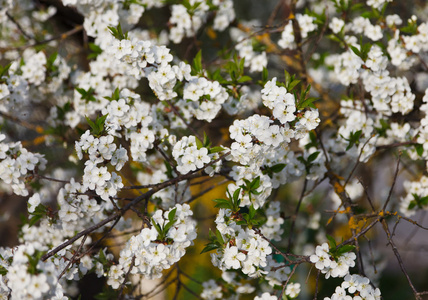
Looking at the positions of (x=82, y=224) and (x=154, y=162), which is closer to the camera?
(x=82, y=224)

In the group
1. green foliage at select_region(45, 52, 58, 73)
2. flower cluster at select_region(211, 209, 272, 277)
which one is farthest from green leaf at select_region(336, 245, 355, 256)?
green foliage at select_region(45, 52, 58, 73)

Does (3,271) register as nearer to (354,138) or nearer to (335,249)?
(335,249)

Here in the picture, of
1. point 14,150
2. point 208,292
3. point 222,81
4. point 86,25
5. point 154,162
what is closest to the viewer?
point 14,150

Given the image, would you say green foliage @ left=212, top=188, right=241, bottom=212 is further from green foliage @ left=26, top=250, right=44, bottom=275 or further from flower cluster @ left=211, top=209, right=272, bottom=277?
green foliage @ left=26, top=250, right=44, bottom=275

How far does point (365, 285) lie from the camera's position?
→ 6.60 ft

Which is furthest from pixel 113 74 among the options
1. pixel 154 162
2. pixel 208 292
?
pixel 208 292

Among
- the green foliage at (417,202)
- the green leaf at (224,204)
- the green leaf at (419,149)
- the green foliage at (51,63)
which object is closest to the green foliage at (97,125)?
the green leaf at (224,204)

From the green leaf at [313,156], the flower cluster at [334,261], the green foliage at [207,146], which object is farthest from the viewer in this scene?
the green leaf at [313,156]

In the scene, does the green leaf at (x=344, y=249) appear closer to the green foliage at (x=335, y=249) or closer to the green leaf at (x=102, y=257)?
the green foliage at (x=335, y=249)

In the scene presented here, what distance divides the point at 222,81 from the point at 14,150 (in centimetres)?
115

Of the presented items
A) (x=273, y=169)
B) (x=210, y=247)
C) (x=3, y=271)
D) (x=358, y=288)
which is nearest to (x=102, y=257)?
(x=3, y=271)

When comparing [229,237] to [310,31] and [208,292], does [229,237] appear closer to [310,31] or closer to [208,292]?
[208,292]

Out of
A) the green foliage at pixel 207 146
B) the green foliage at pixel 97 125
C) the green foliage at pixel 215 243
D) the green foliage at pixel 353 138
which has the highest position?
the green foliage at pixel 97 125

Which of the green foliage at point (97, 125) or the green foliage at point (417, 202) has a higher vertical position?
the green foliage at point (97, 125)
